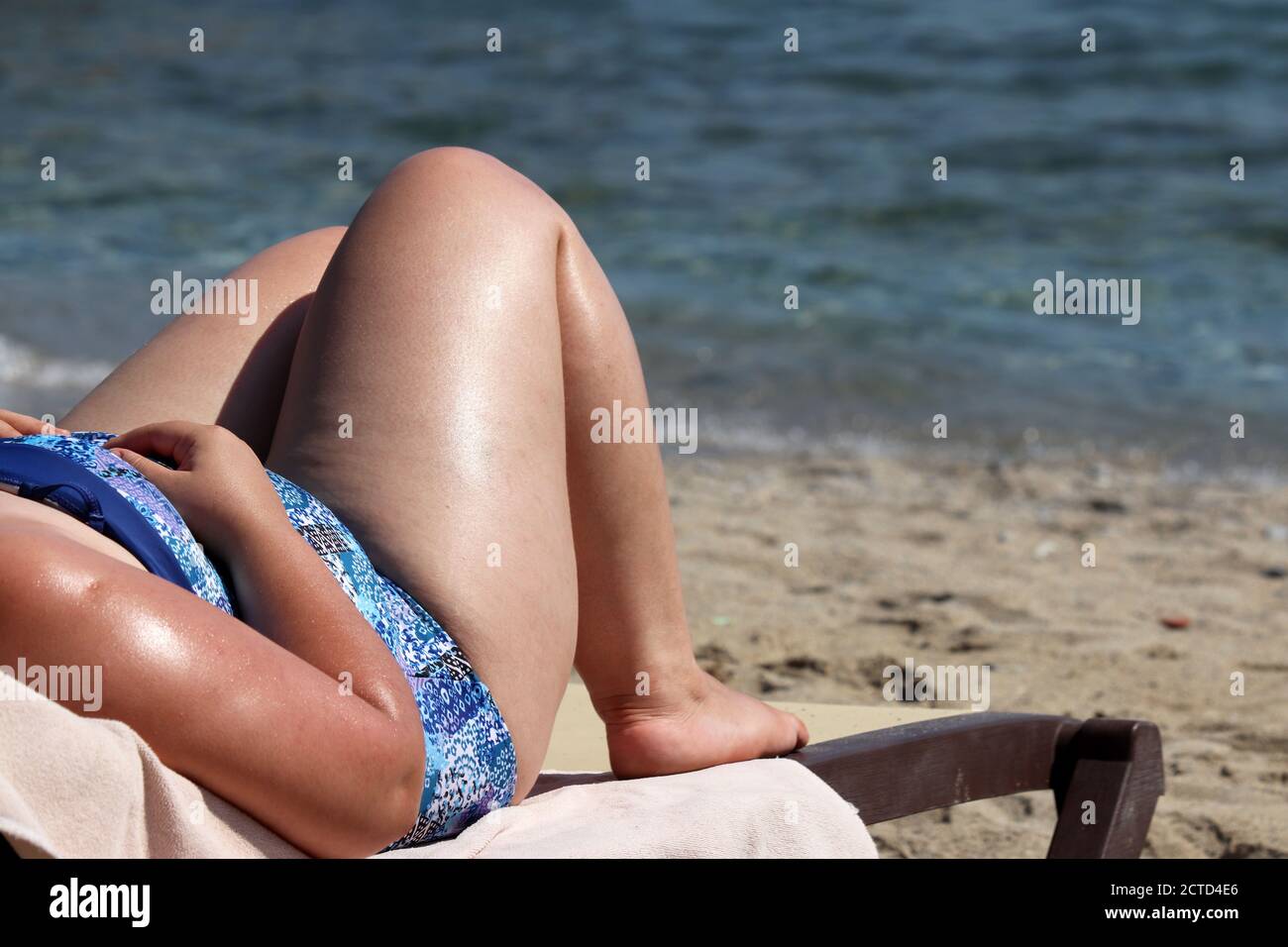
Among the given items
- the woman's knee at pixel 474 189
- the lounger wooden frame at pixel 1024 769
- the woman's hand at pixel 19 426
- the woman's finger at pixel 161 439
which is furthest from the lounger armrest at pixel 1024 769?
the woman's hand at pixel 19 426

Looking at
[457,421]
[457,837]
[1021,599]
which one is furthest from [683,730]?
[1021,599]

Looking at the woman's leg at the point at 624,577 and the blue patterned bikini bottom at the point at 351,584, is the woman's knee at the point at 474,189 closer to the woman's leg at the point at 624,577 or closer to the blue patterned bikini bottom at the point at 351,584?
the woman's leg at the point at 624,577

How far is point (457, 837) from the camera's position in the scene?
1566 millimetres

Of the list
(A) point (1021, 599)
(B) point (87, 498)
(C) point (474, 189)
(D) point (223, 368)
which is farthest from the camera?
(A) point (1021, 599)

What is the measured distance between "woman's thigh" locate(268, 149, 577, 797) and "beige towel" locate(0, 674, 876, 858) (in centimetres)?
15

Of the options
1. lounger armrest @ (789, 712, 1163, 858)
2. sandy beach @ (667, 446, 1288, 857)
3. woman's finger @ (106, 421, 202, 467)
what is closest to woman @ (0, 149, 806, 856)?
woman's finger @ (106, 421, 202, 467)

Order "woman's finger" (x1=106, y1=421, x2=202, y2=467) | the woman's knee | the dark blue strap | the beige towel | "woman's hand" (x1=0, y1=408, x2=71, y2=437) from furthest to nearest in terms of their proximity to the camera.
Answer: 1. the woman's knee
2. "woman's hand" (x1=0, y1=408, x2=71, y2=437)
3. "woman's finger" (x1=106, y1=421, x2=202, y2=467)
4. the dark blue strap
5. the beige towel

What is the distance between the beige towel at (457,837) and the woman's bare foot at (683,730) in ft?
0.11

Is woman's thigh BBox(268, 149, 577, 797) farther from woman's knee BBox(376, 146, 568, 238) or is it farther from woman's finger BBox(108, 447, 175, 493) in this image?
woman's finger BBox(108, 447, 175, 493)

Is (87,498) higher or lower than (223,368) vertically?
lower

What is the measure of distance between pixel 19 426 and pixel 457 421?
0.50 metres

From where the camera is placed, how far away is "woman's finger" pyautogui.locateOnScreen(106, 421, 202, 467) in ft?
4.95

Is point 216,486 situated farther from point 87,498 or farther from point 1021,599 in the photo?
point 1021,599

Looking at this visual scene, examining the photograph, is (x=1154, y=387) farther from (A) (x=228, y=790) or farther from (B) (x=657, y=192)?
(A) (x=228, y=790)
